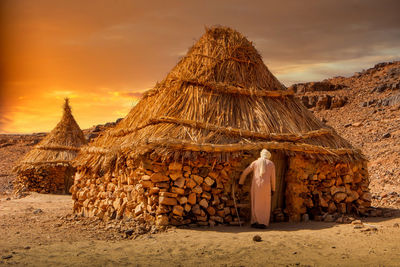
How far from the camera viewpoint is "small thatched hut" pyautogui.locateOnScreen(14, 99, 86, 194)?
17781 mm

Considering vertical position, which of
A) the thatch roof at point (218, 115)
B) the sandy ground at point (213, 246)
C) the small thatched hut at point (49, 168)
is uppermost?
the thatch roof at point (218, 115)

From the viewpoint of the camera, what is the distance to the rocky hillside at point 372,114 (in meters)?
14.9

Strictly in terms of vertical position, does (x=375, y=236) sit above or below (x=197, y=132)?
below

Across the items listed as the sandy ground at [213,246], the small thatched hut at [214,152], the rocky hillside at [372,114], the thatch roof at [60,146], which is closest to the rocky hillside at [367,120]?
the rocky hillside at [372,114]

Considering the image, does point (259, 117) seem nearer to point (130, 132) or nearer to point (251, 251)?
point (130, 132)

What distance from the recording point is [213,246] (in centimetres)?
611

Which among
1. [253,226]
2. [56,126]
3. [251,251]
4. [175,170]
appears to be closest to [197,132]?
[175,170]

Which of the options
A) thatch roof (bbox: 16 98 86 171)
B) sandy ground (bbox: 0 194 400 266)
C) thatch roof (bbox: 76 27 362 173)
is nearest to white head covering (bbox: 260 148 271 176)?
thatch roof (bbox: 76 27 362 173)

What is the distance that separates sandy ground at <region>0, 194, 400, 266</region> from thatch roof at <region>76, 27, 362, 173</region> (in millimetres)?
1633

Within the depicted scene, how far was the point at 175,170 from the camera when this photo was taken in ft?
24.9

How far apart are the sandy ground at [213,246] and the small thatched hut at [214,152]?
2.03 feet

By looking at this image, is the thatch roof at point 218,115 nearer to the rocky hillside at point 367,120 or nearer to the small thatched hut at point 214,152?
the small thatched hut at point 214,152

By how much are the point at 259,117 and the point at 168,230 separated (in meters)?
3.26

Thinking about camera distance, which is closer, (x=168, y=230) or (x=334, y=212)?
(x=168, y=230)
